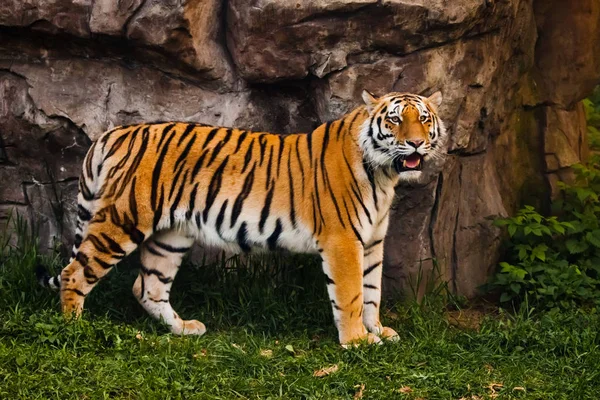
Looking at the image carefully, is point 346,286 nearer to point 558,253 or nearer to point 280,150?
point 280,150

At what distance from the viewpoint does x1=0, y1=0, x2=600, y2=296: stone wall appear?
6805mm

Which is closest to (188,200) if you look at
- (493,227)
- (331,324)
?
(331,324)

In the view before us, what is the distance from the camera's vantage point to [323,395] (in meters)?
5.56

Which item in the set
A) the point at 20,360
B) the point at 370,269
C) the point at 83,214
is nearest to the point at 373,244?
the point at 370,269

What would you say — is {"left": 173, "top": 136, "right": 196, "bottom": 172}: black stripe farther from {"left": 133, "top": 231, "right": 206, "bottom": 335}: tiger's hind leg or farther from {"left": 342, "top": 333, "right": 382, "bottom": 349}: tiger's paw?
{"left": 342, "top": 333, "right": 382, "bottom": 349}: tiger's paw

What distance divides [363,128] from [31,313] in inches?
93.7

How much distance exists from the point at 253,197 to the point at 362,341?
1167 mm

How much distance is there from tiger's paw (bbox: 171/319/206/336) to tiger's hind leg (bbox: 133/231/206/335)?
0.10 ft

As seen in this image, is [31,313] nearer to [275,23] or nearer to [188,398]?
[188,398]

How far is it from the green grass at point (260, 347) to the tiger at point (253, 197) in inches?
9.3

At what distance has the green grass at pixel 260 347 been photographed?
18.3ft

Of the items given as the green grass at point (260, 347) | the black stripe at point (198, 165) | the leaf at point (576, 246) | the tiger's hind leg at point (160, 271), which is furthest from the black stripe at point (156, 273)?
the leaf at point (576, 246)

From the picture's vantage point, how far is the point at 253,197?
6.63 m

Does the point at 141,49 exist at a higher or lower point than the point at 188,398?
higher
